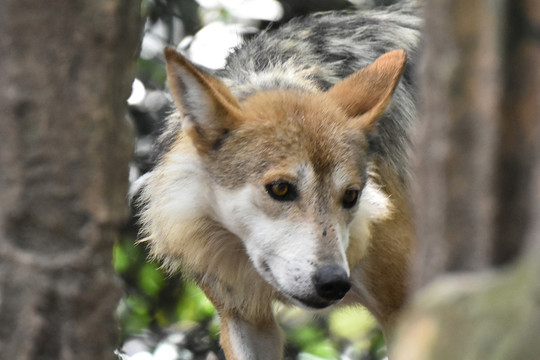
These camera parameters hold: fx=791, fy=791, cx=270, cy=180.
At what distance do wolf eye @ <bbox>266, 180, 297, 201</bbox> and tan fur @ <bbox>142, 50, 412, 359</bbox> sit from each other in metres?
0.03

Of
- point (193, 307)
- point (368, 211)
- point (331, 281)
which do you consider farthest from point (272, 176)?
point (193, 307)

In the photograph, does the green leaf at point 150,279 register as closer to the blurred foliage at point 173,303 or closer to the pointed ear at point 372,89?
the blurred foliage at point 173,303

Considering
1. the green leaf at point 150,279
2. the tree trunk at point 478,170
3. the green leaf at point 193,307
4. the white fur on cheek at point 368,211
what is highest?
the tree trunk at point 478,170

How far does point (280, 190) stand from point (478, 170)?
8.14ft

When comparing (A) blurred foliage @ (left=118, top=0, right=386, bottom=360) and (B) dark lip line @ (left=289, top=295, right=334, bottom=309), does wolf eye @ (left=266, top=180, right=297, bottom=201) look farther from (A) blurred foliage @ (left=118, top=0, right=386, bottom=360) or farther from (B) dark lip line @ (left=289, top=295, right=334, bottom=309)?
(A) blurred foliage @ (left=118, top=0, right=386, bottom=360)

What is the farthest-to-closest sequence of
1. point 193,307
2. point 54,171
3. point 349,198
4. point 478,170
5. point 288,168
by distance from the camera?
1. point 193,307
2. point 349,198
3. point 288,168
4. point 54,171
5. point 478,170

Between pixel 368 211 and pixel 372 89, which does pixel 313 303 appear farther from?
pixel 372 89

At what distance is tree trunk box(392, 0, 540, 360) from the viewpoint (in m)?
1.62

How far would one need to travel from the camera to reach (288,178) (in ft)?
13.7

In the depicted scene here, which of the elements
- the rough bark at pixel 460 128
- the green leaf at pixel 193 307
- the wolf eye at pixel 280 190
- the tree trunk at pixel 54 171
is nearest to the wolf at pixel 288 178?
the wolf eye at pixel 280 190

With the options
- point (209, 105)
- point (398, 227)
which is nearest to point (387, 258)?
point (398, 227)

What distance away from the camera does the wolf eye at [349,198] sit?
430 centimetres

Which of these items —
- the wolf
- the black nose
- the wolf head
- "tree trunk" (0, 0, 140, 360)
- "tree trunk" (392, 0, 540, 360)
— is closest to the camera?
"tree trunk" (392, 0, 540, 360)

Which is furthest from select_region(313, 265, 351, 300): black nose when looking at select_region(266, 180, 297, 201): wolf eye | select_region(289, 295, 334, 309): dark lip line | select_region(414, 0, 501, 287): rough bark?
select_region(414, 0, 501, 287): rough bark
